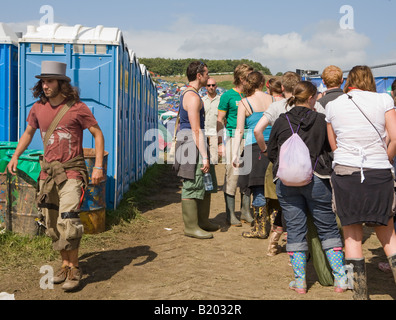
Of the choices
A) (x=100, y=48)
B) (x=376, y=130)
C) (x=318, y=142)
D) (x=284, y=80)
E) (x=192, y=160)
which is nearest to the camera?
(x=376, y=130)

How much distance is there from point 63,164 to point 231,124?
119 inches

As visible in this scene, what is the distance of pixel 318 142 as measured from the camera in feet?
13.5

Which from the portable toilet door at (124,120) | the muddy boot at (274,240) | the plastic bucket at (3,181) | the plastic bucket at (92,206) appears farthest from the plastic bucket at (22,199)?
the muddy boot at (274,240)

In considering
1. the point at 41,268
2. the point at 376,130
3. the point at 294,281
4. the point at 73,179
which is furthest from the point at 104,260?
the point at 376,130

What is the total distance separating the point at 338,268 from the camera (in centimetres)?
412

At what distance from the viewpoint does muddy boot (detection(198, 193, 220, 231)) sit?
6.49 metres

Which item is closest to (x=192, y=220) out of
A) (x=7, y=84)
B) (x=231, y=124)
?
(x=231, y=124)

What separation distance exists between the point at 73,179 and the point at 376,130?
101 inches

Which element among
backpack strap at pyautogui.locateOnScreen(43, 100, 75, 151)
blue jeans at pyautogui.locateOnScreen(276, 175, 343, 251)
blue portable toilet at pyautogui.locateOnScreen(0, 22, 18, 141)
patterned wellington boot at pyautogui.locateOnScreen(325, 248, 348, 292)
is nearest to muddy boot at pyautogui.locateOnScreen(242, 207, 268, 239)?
blue jeans at pyautogui.locateOnScreen(276, 175, 343, 251)

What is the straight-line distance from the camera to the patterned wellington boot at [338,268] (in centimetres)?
411

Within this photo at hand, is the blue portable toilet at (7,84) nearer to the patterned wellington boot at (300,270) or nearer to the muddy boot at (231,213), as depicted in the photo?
the muddy boot at (231,213)

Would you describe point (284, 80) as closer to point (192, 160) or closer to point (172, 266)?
point (192, 160)

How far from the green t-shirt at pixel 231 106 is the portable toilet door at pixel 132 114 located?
2.49 m

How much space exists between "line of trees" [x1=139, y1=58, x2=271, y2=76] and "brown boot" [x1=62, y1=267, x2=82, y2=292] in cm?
6659
